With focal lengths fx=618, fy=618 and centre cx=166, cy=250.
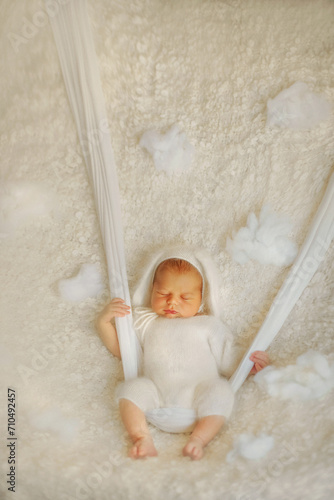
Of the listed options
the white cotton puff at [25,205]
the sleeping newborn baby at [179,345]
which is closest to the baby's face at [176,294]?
the sleeping newborn baby at [179,345]

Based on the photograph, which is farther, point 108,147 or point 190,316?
point 108,147

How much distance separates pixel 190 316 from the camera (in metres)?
1.30

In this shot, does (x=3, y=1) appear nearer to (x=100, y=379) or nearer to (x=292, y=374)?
(x=100, y=379)

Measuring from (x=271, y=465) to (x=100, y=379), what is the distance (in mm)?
414

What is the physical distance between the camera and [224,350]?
4.20 feet

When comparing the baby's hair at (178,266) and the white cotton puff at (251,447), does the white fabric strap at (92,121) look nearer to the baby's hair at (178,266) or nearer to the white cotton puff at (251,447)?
the baby's hair at (178,266)

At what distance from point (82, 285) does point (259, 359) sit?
16.9 inches

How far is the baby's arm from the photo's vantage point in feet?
4.27

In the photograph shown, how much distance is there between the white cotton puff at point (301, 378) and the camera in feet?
3.77

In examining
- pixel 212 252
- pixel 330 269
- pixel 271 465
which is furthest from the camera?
pixel 212 252

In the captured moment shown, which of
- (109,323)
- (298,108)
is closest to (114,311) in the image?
(109,323)

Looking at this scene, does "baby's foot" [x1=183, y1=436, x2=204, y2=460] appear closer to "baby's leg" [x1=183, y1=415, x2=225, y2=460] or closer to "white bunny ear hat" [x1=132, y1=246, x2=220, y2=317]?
"baby's leg" [x1=183, y1=415, x2=225, y2=460]

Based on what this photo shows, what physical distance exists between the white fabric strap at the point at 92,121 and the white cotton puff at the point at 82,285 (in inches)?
2.0

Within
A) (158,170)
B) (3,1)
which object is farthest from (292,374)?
(3,1)
